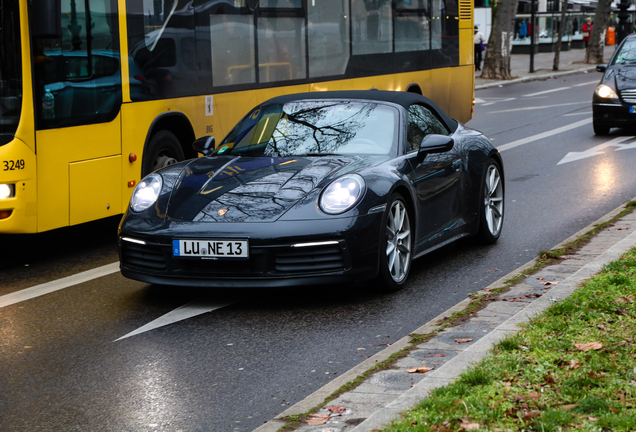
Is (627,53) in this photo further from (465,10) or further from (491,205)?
(491,205)

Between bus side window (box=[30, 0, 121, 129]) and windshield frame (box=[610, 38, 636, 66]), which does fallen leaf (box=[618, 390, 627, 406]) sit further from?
windshield frame (box=[610, 38, 636, 66])

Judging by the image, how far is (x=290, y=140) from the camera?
7.06 metres

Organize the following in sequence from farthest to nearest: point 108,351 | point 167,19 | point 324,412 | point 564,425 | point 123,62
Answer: point 167,19 → point 123,62 → point 108,351 → point 324,412 → point 564,425

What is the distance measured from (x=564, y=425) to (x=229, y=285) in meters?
2.83

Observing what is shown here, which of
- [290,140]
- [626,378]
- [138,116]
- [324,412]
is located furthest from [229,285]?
[138,116]

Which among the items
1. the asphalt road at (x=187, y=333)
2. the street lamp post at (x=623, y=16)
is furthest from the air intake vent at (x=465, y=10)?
the street lamp post at (x=623, y=16)

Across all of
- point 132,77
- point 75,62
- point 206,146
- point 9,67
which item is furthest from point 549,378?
point 132,77

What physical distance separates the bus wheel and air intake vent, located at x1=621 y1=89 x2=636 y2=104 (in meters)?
9.31

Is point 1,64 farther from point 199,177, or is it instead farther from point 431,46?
point 431,46

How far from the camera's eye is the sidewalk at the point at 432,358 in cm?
392

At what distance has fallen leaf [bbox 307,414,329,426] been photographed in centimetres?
388

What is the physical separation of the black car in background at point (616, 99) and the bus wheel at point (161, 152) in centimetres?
923

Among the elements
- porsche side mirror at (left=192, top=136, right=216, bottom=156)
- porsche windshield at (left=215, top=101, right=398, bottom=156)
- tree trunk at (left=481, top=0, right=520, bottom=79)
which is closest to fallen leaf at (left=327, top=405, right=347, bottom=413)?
porsche windshield at (left=215, top=101, right=398, bottom=156)

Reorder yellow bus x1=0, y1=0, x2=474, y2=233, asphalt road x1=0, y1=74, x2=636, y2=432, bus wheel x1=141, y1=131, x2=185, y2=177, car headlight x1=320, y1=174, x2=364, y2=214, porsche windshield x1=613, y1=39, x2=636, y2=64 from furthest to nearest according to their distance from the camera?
porsche windshield x1=613, y1=39, x2=636, y2=64, bus wheel x1=141, y1=131, x2=185, y2=177, yellow bus x1=0, y1=0, x2=474, y2=233, car headlight x1=320, y1=174, x2=364, y2=214, asphalt road x1=0, y1=74, x2=636, y2=432
